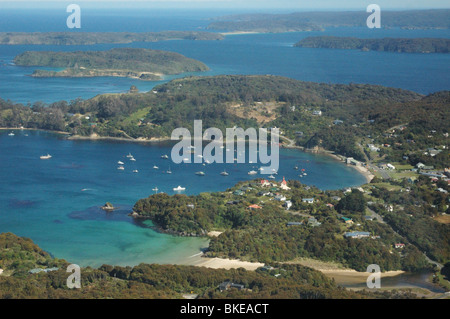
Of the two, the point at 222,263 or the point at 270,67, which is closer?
the point at 222,263

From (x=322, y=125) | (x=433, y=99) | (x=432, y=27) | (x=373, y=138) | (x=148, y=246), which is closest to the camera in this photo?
(x=148, y=246)

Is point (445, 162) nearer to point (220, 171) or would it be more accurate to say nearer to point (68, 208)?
point (220, 171)

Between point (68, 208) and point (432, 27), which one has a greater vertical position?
point (432, 27)

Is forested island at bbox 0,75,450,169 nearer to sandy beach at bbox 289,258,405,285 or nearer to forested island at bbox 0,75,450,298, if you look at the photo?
forested island at bbox 0,75,450,298

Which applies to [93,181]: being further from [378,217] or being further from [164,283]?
[378,217]

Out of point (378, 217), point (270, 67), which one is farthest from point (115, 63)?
point (378, 217)

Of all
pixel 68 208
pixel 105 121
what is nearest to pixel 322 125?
pixel 105 121

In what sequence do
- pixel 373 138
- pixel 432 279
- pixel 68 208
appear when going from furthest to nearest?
pixel 373 138
pixel 68 208
pixel 432 279
